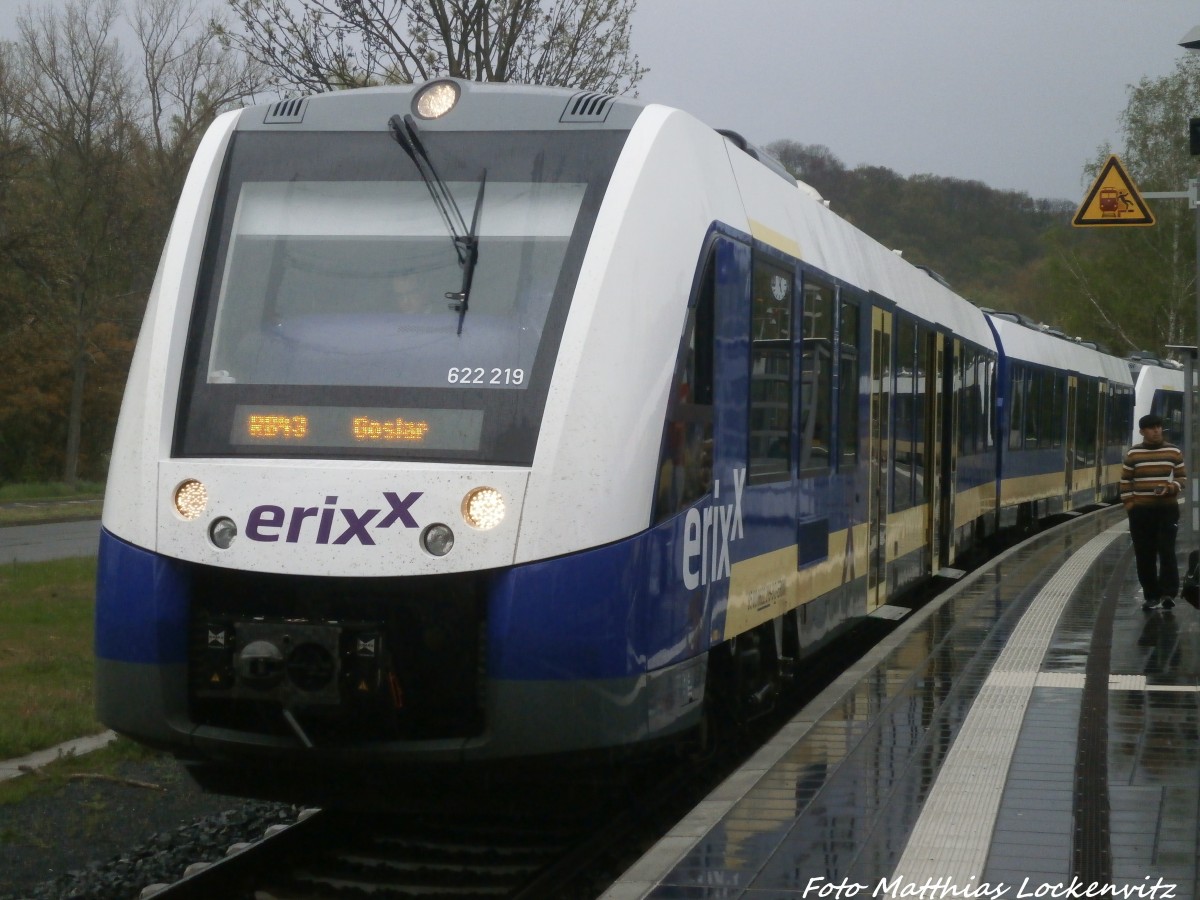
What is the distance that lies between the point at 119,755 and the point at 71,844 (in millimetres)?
1604

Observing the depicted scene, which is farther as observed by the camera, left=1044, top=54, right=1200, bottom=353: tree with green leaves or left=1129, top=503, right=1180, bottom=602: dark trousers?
left=1044, top=54, right=1200, bottom=353: tree with green leaves

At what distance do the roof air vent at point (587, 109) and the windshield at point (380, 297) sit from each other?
10cm

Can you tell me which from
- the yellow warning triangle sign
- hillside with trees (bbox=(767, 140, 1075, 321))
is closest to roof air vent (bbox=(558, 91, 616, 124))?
the yellow warning triangle sign

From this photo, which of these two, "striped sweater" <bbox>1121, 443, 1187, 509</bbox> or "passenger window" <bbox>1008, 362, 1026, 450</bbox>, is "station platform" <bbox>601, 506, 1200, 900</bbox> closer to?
"striped sweater" <bbox>1121, 443, 1187, 509</bbox>

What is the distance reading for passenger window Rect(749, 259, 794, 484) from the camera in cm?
769

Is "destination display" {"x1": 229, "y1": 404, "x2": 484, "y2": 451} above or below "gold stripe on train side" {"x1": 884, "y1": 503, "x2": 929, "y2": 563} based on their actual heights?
above

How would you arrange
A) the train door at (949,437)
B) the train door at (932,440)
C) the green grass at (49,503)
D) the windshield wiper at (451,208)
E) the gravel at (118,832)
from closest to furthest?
the windshield wiper at (451,208)
the gravel at (118,832)
the train door at (932,440)
the train door at (949,437)
the green grass at (49,503)

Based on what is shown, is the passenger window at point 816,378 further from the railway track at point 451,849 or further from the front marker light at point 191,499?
the front marker light at point 191,499

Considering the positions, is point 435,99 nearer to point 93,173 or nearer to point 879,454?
point 879,454

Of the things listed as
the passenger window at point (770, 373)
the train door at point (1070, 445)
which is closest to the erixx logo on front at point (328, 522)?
the passenger window at point (770, 373)

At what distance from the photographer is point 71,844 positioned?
758cm

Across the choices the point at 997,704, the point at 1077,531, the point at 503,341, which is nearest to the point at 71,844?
the point at 503,341

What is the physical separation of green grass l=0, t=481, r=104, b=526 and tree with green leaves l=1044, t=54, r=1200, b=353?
108 feet

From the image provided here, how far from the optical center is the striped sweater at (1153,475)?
13.9m
